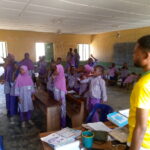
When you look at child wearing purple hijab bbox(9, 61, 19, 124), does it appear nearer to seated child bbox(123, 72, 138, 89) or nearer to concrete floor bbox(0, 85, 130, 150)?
concrete floor bbox(0, 85, 130, 150)

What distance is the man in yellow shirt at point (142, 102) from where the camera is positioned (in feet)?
2.82

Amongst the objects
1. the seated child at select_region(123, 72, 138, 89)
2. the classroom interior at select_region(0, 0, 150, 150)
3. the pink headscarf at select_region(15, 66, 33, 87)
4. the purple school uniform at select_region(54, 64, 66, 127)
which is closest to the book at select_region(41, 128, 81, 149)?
the classroom interior at select_region(0, 0, 150, 150)

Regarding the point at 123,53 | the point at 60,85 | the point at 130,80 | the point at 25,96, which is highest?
the point at 123,53

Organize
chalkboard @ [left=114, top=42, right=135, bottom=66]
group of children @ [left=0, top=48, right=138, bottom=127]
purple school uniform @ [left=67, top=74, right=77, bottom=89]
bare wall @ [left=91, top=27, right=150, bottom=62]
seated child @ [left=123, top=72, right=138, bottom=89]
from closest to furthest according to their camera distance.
A: 1. group of children @ [left=0, top=48, right=138, bottom=127]
2. purple school uniform @ [left=67, top=74, right=77, bottom=89]
3. seated child @ [left=123, top=72, right=138, bottom=89]
4. bare wall @ [left=91, top=27, right=150, bottom=62]
5. chalkboard @ [left=114, top=42, right=135, bottom=66]

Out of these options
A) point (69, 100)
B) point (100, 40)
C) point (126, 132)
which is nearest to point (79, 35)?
point (100, 40)

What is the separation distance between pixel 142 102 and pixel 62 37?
8.86 m

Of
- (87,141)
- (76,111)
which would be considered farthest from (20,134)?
(87,141)

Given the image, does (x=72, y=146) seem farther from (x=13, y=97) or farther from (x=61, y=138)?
(x=13, y=97)

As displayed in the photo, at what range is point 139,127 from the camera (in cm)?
88

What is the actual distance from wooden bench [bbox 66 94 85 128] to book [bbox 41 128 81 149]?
153 centimetres

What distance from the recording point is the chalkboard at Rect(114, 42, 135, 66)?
760 centimetres

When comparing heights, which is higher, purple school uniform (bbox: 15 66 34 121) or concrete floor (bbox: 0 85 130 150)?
purple school uniform (bbox: 15 66 34 121)

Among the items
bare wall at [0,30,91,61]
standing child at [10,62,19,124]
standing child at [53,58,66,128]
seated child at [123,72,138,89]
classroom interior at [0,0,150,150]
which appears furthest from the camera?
bare wall at [0,30,91,61]

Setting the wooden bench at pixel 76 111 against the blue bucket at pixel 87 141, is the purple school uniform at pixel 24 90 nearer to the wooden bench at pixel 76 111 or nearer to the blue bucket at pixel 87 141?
the wooden bench at pixel 76 111
